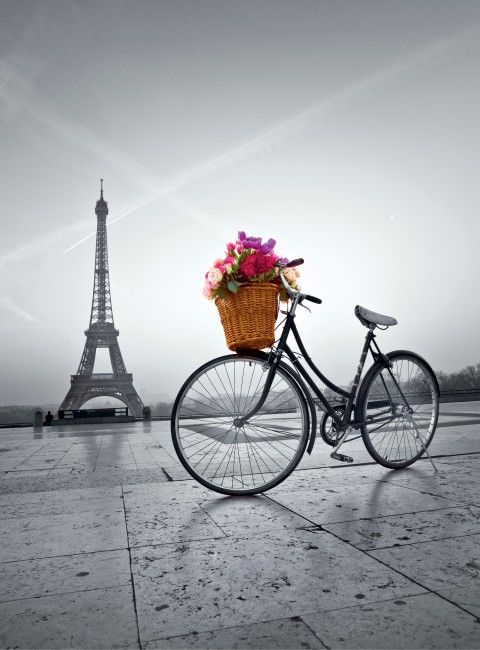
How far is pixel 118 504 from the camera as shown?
2.71 metres

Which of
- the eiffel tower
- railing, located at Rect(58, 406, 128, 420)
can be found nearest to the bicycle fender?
railing, located at Rect(58, 406, 128, 420)

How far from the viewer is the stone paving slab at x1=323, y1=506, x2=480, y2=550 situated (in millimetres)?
1936

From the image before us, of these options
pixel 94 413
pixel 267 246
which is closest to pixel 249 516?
pixel 267 246

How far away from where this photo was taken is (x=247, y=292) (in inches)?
109

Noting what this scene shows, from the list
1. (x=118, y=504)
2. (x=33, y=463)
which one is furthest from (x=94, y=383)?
(x=118, y=504)

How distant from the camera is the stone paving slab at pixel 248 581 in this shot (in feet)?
4.38

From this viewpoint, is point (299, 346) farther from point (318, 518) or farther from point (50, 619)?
point (50, 619)

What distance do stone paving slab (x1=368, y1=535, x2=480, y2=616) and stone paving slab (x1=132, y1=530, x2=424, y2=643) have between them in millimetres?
70

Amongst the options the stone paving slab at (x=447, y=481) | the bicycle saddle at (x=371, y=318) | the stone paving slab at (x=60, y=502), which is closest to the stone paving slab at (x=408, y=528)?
the stone paving slab at (x=447, y=481)

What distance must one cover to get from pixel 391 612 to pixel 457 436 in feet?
15.8

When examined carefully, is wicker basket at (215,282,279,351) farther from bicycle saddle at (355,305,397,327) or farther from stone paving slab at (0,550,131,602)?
stone paving slab at (0,550,131,602)

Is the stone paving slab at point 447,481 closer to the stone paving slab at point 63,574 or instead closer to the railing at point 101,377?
the stone paving slab at point 63,574

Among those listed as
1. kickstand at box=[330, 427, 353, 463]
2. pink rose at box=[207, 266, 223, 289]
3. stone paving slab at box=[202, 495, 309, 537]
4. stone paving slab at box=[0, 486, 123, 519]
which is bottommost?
stone paving slab at box=[202, 495, 309, 537]

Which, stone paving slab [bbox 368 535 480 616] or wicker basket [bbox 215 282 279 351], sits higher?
wicker basket [bbox 215 282 279 351]
